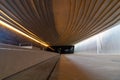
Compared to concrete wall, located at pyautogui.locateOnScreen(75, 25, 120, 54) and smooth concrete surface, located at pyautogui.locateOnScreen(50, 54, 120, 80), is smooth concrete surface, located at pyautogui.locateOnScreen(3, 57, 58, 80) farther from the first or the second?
concrete wall, located at pyautogui.locateOnScreen(75, 25, 120, 54)

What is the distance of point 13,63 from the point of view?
3.33 metres

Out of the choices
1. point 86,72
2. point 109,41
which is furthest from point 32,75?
point 109,41

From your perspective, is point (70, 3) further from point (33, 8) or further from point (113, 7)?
point (113, 7)

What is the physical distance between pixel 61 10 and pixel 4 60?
7162 mm

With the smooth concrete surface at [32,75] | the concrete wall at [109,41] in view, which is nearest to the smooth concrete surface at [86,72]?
the smooth concrete surface at [32,75]

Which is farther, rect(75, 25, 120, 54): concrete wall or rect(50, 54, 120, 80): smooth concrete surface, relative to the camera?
rect(75, 25, 120, 54): concrete wall

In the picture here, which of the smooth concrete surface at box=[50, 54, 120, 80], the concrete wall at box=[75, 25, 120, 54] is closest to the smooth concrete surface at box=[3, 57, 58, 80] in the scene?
the smooth concrete surface at box=[50, 54, 120, 80]

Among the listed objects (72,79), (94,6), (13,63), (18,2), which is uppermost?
(94,6)

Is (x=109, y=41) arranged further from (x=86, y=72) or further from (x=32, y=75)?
(x=32, y=75)

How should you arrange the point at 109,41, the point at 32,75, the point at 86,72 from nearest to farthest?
the point at 32,75
the point at 86,72
the point at 109,41

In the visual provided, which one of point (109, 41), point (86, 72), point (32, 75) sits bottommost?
point (32, 75)

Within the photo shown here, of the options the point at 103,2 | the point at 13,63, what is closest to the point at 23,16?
the point at 103,2

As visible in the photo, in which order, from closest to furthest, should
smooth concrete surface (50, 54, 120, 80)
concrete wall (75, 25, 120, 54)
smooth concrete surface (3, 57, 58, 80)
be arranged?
smooth concrete surface (3, 57, 58, 80)
smooth concrete surface (50, 54, 120, 80)
concrete wall (75, 25, 120, 54)

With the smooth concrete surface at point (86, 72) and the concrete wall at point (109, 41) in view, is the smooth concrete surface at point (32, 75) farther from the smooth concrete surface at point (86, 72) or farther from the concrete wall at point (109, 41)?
the concrete wall at point (109, 41)
